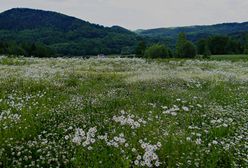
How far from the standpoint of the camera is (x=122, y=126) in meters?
8.36

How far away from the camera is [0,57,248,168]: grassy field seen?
22.9ft

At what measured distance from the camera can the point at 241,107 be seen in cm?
1148

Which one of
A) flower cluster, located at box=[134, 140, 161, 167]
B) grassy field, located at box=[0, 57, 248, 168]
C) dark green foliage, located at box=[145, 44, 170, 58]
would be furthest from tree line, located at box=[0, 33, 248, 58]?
flower cluster, located at box=[134, 140, 161, 167]

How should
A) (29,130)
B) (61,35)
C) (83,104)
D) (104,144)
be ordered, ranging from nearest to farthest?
(104,144), (29,130), (83,104), (61,35)

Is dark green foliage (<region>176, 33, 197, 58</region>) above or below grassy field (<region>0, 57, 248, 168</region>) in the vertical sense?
below

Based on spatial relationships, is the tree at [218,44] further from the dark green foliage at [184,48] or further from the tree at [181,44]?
the tree at [181,44]

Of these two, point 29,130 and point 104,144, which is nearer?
point 104,144

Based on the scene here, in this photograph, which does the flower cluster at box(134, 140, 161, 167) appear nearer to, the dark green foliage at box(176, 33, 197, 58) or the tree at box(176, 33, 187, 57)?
the dark green foliage at box(176, 33, 197, 58)

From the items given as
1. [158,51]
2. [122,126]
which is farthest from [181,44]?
[122,126]

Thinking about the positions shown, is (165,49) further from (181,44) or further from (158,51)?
(181,44)

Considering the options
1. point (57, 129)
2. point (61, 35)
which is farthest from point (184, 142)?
point (61, 35)

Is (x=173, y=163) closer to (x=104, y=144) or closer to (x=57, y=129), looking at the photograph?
(x=104, y=144)

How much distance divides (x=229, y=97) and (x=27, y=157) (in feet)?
27.2

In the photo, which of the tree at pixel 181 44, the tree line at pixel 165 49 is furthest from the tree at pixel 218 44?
the tree at pixel 181 44
